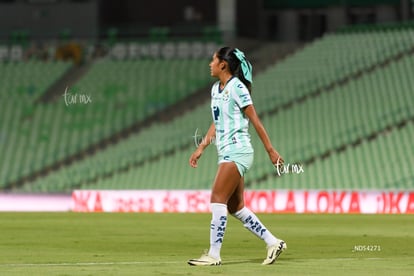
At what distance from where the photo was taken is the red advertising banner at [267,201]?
2820 centimetres

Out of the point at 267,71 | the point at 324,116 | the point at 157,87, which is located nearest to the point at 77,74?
the point at 157,87

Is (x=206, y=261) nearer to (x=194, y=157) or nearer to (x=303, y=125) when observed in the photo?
(x=194, y=157)

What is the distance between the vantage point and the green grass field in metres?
11.9

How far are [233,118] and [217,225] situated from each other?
115cm

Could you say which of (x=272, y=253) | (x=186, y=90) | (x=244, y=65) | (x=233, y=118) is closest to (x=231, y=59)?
(x=244, y=65)

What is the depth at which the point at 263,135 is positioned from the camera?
1177 cm

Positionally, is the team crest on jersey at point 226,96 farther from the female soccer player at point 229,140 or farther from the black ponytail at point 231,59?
the black ponytail at point 231,59

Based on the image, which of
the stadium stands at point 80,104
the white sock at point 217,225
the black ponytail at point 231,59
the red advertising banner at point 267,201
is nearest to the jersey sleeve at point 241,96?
the black ponytail at point 231,59

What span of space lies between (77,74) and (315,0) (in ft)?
32.7

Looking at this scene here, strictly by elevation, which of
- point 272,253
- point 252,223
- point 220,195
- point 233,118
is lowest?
point 272,253

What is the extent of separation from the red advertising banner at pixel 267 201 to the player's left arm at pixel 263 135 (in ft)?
53.7

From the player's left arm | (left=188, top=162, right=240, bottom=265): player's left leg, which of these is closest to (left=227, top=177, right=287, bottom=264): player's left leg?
(left=188, top=162, right=240, bottom=265): player's left leg

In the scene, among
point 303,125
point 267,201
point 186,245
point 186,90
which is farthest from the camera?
point 186,90

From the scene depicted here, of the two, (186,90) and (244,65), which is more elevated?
(186,90)
